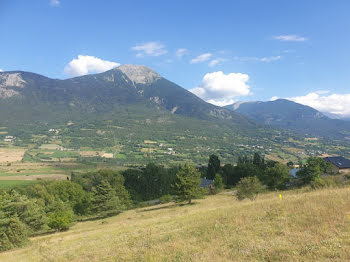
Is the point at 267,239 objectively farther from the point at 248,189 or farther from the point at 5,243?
the point at 5,243

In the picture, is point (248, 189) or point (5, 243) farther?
point (248, 189)

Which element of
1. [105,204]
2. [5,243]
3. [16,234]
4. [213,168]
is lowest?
[105,204]

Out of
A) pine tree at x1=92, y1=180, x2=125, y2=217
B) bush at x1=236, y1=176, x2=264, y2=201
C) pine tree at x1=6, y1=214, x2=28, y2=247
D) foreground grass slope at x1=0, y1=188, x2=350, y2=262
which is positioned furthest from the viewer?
pine tree at x1=92, y1=180, x2=125, y2=217

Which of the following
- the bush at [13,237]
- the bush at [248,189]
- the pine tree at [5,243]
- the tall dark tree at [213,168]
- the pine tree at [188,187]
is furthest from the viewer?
the tall dark tree at [213,168]

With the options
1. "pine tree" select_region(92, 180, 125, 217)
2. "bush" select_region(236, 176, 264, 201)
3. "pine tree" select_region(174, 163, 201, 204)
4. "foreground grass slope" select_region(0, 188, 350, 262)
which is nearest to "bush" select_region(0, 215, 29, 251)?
"pine tree" select_region(92, 180, 125, 217)

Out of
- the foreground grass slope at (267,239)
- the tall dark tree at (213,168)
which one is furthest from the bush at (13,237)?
the tall dark tree at (213,168)

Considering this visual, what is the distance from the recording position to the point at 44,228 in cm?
4103

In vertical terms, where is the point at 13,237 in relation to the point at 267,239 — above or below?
below

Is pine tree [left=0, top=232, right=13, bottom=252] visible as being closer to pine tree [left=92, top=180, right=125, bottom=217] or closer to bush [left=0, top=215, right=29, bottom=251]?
bush [left=0, top=215, right=29, bottom=251]

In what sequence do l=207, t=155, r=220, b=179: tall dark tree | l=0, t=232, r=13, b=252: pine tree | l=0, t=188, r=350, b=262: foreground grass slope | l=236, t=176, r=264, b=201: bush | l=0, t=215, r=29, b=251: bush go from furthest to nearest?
l=207, t=155, r=220, b=179: tall dark tree
l=236, t=176, r=264, b=201: bush
l=0, t=215, r=29, b=251: bush
l=0, t=232, r=13, b=252: pine tree
l=0, t=188, r=350, b=262: foreground grass slope

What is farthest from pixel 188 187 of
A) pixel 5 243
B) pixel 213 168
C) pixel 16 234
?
pixel 213 168

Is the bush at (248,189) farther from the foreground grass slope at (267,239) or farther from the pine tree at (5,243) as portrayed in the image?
the pine tree at (5,243)

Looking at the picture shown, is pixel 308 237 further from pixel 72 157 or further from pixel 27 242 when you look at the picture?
pixel 72 157

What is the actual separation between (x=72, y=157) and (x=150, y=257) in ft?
666
